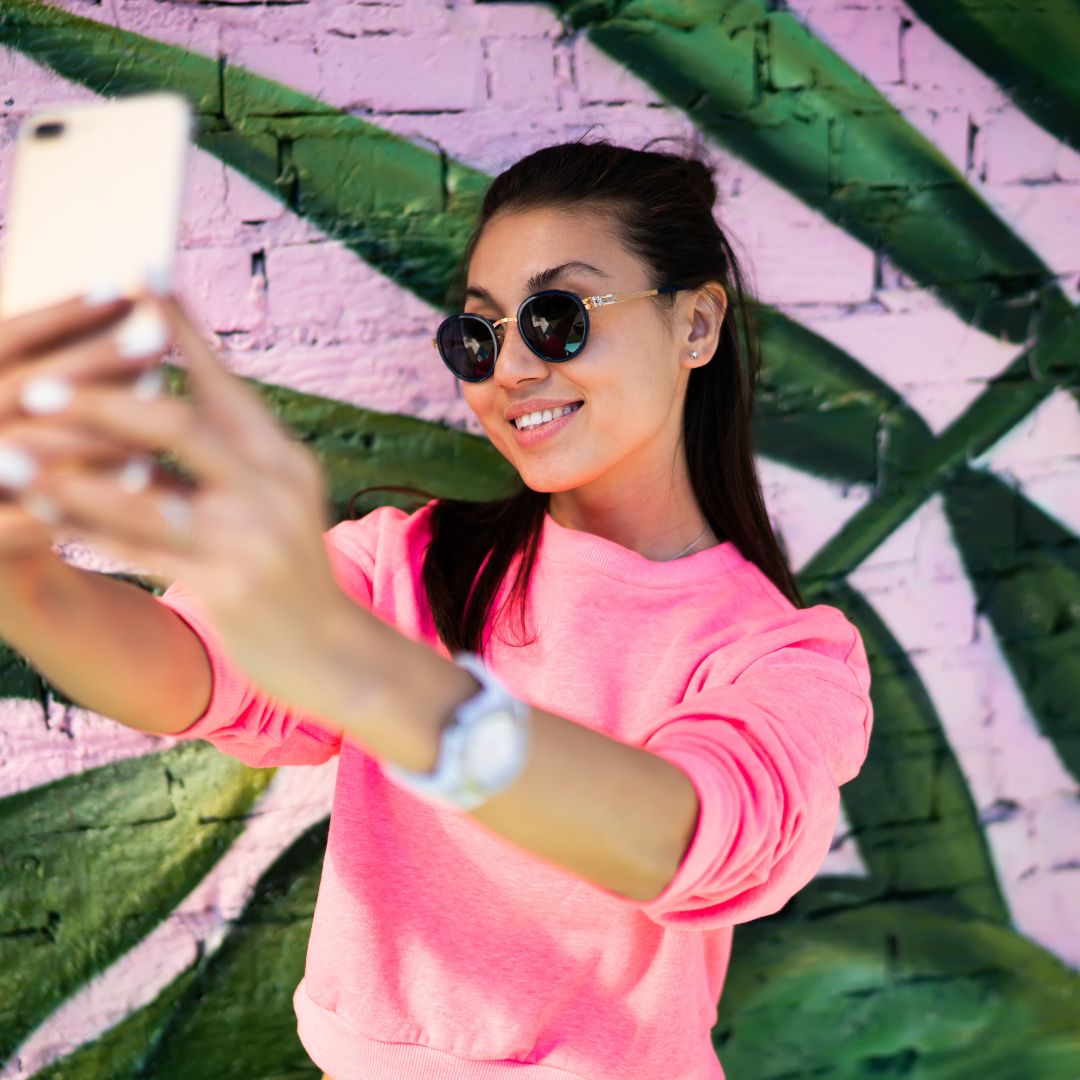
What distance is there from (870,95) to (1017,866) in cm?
146

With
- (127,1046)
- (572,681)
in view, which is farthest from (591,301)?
(127,1046)

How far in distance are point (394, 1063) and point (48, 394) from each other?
0.94m

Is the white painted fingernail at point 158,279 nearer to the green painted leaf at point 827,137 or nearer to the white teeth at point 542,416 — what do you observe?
the white teeth at point 542,416

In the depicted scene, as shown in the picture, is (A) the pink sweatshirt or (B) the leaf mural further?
(B) the leaf mural

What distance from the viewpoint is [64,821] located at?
1593mm

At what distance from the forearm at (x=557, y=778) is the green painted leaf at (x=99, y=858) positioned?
1.00 meters

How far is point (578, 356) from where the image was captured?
1225 millimetres

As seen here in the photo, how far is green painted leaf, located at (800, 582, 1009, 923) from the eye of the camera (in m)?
1.88

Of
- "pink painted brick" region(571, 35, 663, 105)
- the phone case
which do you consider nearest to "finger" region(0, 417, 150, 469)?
the phone case

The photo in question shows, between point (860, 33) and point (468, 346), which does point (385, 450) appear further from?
point (860, 33)

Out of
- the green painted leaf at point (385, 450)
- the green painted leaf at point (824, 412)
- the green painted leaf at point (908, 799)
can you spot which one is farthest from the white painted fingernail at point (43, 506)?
the green painted leaf at point (908, 799)

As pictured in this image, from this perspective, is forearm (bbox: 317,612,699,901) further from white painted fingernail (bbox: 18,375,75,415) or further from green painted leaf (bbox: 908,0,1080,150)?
green painted leaf (bbox: 908,0,1080,150)

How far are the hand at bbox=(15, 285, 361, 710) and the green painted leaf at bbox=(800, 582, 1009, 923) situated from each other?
4.54 feet

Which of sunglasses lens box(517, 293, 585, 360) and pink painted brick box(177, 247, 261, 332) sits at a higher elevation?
sunglasses lens box(517, 293, 585, 360)
